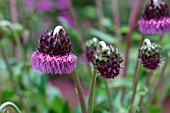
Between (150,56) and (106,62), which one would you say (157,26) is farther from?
(106,62)

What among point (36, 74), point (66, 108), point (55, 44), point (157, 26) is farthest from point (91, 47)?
point (36, 74)

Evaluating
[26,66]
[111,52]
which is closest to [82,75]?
[26,66]

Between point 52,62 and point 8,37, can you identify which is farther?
point 8,37

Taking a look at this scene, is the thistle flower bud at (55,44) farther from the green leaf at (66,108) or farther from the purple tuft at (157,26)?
the green leaf at (66,108)

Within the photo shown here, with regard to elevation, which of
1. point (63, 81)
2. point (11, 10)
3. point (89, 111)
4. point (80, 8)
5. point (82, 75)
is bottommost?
point (63, 81)

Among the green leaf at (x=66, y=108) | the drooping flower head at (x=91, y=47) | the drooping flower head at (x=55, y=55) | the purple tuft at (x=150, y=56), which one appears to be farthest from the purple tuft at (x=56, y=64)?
the green leaf at (x=66, y=108)

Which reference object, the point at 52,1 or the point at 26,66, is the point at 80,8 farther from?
the point at 26,66

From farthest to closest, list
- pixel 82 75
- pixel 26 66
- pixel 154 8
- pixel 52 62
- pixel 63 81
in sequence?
1. pixel 63 81
2. pixel 82 75
3. pixel 26 66
4. pixel 154 8
5. pixel 52 62

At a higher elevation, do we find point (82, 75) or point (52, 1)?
point (52, 1)
